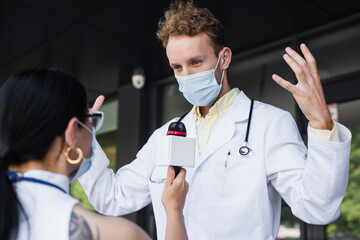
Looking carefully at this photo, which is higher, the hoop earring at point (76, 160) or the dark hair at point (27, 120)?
the dark hair at point (27, 120)

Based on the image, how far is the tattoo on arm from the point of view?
1091 mm

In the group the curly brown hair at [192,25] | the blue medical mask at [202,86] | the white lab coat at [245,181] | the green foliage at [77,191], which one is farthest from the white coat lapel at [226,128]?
the green foliage at [77,191]

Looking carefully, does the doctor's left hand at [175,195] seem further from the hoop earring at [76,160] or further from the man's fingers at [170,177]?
the hoop earring at [76,160]

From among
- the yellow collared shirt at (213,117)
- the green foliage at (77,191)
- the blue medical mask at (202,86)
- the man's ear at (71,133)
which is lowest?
the green foliage at (77,191)

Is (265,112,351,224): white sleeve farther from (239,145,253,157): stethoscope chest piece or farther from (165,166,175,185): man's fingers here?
(165,166,175,185): man's fingers

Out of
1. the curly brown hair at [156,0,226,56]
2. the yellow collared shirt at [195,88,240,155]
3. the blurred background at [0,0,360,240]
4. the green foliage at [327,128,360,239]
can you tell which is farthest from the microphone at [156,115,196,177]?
the green foliage at [327,128,360,239]

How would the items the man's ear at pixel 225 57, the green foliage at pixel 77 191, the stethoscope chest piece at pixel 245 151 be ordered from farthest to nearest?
the green foliage at pixel 77 191
the man's ear at pixel 225 57
the stethoscope chest piece at pixel 245 151

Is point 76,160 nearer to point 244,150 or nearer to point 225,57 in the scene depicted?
point 244,150

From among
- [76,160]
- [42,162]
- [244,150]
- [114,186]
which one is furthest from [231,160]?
[42,162]

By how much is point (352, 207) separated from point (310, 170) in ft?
8.28

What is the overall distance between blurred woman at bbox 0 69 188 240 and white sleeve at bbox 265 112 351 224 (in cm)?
63

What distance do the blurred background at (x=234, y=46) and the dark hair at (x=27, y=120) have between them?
259cm

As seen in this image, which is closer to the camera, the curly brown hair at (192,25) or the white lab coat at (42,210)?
the white lab coat at (42,210)

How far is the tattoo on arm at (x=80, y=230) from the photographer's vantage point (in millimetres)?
1091
